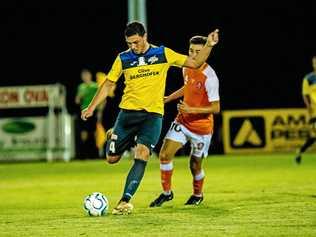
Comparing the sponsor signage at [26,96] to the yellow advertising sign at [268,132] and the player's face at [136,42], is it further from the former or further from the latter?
the player's face at [136,42]

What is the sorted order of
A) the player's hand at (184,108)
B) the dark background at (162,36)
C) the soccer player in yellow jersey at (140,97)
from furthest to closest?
1. the dark background at (162,36)
2. the player's hand at (184,108)
3. the soccer player in yellow jersey at (140,97)

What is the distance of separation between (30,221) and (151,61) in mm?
2362

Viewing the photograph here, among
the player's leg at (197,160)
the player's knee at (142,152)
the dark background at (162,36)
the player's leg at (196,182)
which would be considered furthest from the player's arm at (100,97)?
the dark background at (162,36)

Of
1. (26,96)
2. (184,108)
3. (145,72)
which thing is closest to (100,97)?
(145,72)

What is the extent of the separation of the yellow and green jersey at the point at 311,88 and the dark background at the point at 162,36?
41.3ft

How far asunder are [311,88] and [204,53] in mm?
10117

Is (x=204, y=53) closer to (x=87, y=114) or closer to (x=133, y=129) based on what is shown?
(x=133, y=129)

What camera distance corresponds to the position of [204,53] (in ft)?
35.4

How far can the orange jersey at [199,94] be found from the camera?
1215cm

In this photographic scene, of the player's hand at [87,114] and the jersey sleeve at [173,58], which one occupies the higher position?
the jersey sleeve at [173,58]

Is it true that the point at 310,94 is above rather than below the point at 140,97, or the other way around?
above

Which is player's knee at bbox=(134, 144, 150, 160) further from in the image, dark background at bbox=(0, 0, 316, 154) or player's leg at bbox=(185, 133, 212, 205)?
dark background at bbox=(0, 0, 316, 154)

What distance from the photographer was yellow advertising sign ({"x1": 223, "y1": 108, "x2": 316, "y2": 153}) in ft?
86.8

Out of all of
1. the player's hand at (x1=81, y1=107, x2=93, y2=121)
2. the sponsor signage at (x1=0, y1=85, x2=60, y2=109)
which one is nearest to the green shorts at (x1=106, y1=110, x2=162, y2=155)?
the player's hand at (x1=81, y1=107, x2=93, y2=121)
